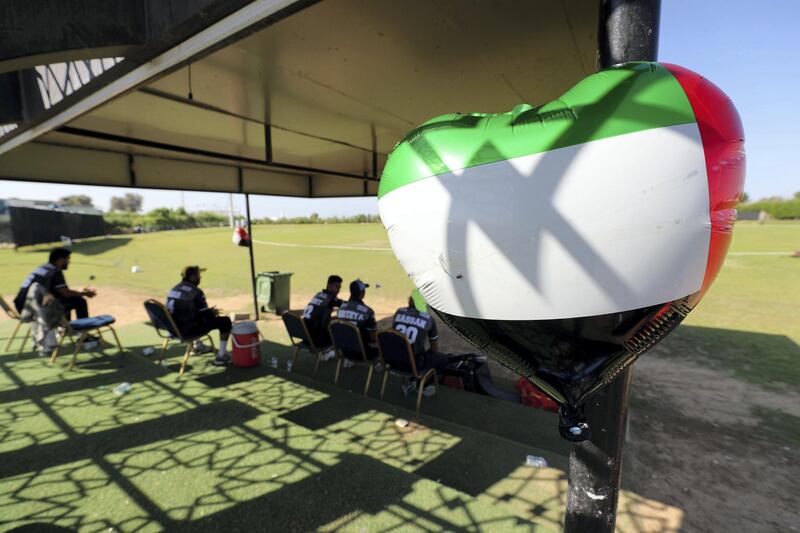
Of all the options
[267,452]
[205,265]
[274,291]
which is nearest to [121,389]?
[267,452]

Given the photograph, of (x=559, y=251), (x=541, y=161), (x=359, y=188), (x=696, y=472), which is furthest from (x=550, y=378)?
(x=359, y=188)

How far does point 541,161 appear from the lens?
848mm

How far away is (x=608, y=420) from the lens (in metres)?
1.40

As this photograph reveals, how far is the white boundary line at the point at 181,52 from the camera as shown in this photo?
1.47 m

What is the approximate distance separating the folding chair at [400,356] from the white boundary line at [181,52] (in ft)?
9.45

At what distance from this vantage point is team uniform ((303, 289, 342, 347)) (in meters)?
4.86

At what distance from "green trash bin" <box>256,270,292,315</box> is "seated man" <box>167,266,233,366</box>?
3367mm

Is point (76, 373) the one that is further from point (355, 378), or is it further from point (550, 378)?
point (550, 378)

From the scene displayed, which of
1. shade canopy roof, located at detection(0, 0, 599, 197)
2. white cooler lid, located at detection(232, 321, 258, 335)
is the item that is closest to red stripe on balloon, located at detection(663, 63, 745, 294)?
shade canopy roof, located at detection(0, 0, 599, 197)

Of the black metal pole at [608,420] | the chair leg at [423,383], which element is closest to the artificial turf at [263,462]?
the chair leg at [423,383]

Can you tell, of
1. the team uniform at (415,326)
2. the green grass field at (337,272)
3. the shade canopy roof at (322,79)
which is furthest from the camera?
the green grass field at (337,272)

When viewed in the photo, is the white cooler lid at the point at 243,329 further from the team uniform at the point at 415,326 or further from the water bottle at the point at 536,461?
the water bottle at the point at 536,461

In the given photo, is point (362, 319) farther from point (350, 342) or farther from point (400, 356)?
point (400, 356)

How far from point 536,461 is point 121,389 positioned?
467cm
